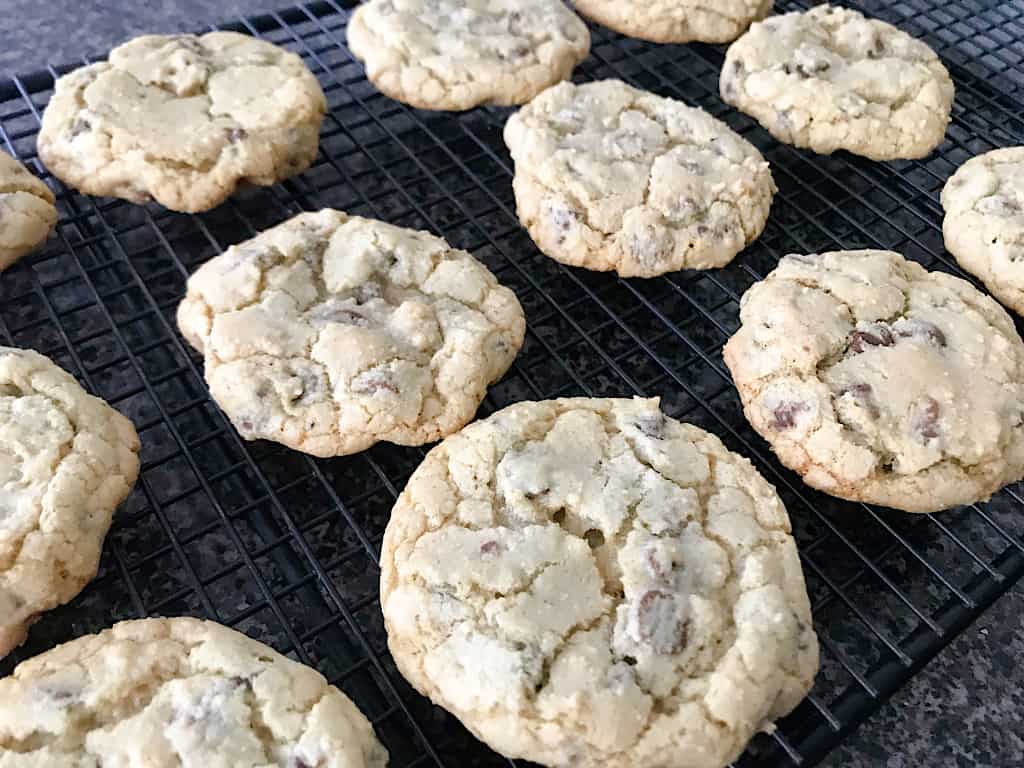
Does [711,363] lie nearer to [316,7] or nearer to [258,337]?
[258,337]

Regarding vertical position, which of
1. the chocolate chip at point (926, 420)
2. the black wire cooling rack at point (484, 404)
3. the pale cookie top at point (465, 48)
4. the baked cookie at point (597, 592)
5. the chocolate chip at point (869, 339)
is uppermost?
the pale cookie top at point (465, 48)

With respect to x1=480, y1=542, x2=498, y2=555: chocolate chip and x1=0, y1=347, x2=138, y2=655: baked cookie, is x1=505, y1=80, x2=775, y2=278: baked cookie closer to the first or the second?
x1=480, y1=542, x2=498, y2=555: chocolate chip

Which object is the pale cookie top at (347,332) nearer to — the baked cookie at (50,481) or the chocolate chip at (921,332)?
the baked cookie at (50,481)

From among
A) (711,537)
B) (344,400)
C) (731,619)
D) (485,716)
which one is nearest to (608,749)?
(485,716)

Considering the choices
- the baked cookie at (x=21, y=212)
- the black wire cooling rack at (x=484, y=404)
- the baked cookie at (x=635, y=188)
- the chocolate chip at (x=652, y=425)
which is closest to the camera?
the black wire cooling rack at (x=484, y=404)

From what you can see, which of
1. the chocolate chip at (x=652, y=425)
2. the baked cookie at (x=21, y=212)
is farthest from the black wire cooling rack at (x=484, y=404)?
the chocolate chip at (x=652, y=425)

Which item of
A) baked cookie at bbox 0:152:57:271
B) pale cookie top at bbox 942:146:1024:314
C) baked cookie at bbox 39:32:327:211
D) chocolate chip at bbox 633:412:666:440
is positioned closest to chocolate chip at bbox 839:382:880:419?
chocolate chip at bbox 633:412:666:440

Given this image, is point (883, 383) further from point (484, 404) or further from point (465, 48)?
point (465, 48)
